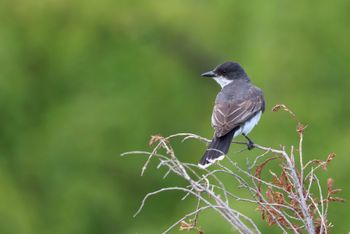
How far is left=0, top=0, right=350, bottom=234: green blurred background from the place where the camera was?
12430 mm

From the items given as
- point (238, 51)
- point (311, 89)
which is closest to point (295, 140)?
point (311, 89)

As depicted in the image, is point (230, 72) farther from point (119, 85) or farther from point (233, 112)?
point (119, 85)

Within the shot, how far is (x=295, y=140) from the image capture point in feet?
37.0

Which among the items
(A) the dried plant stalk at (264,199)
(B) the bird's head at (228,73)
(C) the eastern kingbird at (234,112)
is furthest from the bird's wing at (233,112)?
(A) the dried plant stalk at (264,199)

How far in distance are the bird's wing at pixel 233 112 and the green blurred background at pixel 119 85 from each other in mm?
6037

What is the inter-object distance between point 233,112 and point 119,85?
7563 millimetres

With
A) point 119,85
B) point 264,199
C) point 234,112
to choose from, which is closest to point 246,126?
point 234,112

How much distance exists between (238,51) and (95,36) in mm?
1882

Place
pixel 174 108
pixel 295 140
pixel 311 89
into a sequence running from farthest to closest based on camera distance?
pixel 174 108 → pixel 311 89 → pixel 295 140

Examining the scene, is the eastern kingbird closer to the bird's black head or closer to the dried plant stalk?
the bird's black head

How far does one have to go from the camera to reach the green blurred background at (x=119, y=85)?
12430 millimetres

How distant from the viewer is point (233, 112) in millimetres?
5809

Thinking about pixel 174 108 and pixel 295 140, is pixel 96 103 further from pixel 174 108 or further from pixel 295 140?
→ pixel 295 140

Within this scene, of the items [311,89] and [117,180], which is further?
[117,180]
